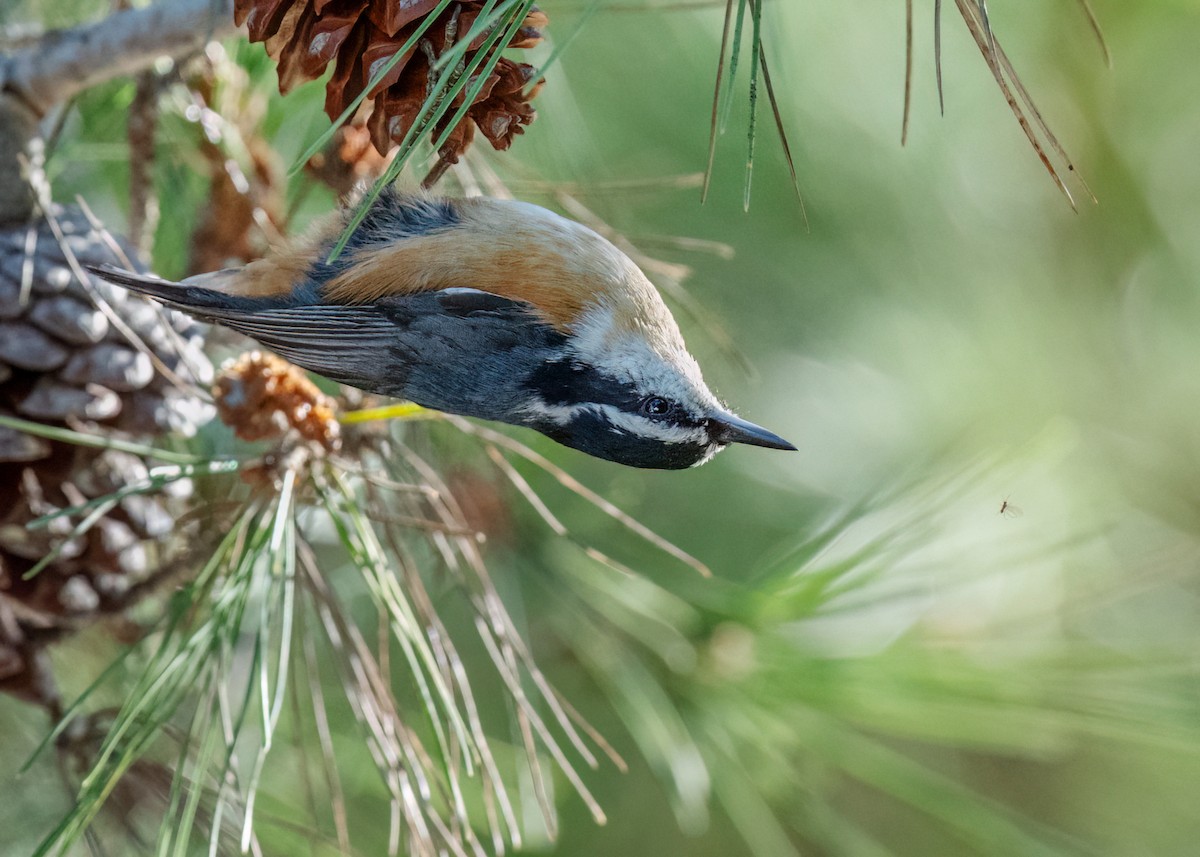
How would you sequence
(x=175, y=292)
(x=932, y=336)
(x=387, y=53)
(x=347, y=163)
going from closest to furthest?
(x=387, y=53) < (x=175, y=292) < (x=347, y=163) < (x=932, y=336)

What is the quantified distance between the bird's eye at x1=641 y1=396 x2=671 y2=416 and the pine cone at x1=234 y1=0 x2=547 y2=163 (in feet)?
0.67

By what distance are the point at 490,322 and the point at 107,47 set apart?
33 centimetres

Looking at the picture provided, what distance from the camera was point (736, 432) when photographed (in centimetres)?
79

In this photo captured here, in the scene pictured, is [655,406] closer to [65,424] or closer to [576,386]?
[576,386]

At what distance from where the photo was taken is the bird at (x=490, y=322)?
79 cm

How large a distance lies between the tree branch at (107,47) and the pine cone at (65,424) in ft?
0.36

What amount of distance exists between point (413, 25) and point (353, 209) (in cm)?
18

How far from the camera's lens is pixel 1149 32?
169cm

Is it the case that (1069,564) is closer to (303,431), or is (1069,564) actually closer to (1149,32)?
(1149,32)

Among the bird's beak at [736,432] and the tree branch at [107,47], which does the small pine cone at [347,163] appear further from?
the bird's beak at [736,432]

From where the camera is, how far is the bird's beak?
2.55 ft

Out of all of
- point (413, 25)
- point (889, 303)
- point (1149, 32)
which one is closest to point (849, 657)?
point (413, 25)

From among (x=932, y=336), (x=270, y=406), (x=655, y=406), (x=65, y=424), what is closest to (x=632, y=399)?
(x=655, y=406)

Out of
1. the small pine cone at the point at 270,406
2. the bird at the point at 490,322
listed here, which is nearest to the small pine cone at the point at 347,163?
the bird at the point at 490,322
